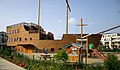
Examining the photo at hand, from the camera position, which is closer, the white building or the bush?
the bush

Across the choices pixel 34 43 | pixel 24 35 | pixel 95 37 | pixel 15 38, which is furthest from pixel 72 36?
pixel 15 38

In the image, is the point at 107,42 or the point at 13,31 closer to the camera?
the point at 13,31

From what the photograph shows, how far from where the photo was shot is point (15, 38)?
65562 millimetres

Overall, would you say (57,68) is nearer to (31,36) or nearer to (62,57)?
(62,57)

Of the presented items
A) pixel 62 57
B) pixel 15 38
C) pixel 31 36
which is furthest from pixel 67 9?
pixel 62 57

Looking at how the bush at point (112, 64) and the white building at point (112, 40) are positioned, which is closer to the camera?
the bush at point (112, 64)

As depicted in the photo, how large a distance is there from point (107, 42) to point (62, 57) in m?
106

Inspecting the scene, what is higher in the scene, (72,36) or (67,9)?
(67,9)

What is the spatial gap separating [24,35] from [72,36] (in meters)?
15.5

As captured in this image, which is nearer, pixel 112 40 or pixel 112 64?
pixel 112 64

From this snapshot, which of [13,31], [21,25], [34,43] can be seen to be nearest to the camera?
[34,43]

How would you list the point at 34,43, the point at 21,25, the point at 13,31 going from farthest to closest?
the point at 13,31, the point at 21,25, the point at 34,43

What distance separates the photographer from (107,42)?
124 metres

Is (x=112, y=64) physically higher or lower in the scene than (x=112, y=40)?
lower
